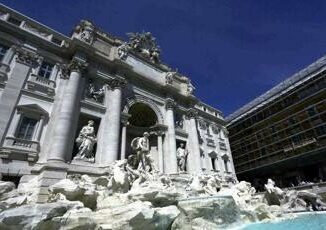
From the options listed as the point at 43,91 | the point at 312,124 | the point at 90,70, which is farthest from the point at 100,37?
the point at 312,124

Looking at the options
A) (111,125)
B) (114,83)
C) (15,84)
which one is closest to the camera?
(15,84)

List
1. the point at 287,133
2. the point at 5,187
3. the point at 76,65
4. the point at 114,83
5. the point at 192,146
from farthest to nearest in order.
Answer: the point at 287,133 → the point at 192,146 → the point at 114,83 → the point at 76,65 → the point at 5,187

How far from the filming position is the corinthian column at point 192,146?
73.3ft

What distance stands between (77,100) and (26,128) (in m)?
3.80

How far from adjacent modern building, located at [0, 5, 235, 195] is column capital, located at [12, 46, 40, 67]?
60mm

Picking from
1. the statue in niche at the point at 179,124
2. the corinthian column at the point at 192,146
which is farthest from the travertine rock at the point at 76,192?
the statue in niche at the point at 179,124

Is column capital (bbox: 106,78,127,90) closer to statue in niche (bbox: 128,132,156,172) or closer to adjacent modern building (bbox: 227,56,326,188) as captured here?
statue in niche (bbox: 128,132,156,172)

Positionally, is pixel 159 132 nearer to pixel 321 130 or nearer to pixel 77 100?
pixel 77 100

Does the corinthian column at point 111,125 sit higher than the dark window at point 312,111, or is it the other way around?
the dark window at point 312,111

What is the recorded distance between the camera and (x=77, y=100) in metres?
16.3

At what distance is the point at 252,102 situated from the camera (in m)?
43.0

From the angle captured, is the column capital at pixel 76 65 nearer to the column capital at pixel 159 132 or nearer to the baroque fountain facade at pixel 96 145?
the baroque fountain facade at pixel 96 145

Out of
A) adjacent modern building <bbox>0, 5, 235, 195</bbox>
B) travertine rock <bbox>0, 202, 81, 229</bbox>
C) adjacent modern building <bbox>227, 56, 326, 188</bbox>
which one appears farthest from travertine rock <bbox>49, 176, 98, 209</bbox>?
adjacent modern building <bbox>227, 56, 326, 188</bbox>

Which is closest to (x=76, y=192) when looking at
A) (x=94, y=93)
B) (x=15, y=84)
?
(x=15, y=84)
